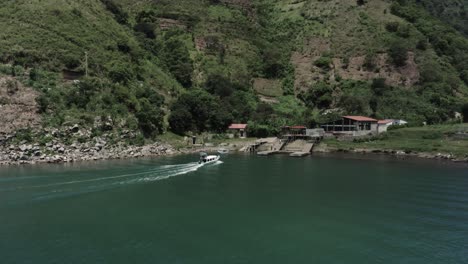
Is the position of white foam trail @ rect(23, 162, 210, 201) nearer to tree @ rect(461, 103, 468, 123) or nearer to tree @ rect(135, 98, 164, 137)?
tree @ rect(135, 98, 164, 137)

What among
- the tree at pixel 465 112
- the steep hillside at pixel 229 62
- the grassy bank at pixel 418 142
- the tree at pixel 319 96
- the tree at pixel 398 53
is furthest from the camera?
the tree at pixel 398 53

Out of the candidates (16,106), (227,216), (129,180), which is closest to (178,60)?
(16,106)

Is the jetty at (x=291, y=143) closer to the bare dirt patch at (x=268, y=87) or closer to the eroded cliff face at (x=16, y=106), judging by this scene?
the bare dirt patch at (x=268, y=87)

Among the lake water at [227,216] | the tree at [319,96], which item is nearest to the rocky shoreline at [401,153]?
the lake water at [227,216]

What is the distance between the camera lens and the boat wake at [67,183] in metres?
39.4

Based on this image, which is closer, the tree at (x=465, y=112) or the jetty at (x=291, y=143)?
the jetty at (x=291, y=143)

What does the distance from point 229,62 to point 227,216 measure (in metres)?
107

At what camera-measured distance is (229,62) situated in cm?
13612

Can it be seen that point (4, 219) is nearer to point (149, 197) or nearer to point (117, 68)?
point (149, 197)

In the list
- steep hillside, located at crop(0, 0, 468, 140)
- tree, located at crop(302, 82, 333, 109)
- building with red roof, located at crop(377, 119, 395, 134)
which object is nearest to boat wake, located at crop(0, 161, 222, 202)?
steep hillside, located at crop(0, 0, 468, 140)

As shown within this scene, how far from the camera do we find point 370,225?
32344mm

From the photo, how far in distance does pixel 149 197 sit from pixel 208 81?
78912 millimetres

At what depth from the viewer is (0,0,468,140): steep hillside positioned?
274 ft

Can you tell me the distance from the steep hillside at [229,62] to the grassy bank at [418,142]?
13.9 meters
